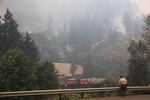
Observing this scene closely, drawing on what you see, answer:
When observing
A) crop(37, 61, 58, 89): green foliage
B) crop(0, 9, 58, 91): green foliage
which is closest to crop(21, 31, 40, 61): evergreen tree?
crop(0, 9, 58, 91): green foliage

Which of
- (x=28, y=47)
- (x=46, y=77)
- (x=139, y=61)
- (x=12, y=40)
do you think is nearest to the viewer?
(x=139, y=61)

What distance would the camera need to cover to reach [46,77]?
8825 cm

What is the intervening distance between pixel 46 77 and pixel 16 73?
19836 mm

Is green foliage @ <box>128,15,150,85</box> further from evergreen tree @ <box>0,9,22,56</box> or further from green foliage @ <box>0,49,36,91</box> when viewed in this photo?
evergreen tree @ <box>0,9,22,56</box>

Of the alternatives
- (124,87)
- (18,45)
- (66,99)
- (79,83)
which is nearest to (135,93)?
(124,87)

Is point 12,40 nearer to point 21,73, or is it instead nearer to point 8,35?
point 8,35

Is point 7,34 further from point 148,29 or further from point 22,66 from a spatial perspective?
point 148,29

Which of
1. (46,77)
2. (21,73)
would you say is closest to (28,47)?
(46,77)

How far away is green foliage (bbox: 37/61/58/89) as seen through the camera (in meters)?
85.0

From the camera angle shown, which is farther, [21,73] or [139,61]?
[139,61]

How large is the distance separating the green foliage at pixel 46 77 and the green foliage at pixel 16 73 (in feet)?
31.4

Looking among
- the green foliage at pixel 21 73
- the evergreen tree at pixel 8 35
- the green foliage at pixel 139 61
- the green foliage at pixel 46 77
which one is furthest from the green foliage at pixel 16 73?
the evergreen tree at pixel 8 35

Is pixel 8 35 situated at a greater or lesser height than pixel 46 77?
greater

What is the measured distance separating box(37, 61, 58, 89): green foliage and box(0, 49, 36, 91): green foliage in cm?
956
